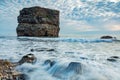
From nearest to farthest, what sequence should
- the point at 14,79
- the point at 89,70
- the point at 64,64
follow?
the point at 14,79, the point at 89,70, the point at 64,64

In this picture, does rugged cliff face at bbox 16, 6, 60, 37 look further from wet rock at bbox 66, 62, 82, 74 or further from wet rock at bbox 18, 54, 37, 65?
wet rock at bbox 66, 62, 82, 74

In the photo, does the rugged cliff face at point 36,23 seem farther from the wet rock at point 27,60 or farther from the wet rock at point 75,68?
the wet rock at point 75,68

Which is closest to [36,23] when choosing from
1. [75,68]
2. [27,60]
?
[27,60]

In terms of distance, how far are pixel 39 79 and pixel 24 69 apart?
156cm

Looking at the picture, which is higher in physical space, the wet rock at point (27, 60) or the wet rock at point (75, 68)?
the wet rock at point (75, 68)

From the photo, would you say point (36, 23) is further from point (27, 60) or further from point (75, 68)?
point (75, 68)

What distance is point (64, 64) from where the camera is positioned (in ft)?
27.5

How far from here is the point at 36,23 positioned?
2938 inches

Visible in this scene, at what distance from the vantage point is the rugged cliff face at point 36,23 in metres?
73.2

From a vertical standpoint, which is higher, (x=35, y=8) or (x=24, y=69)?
(x=35, y=8)

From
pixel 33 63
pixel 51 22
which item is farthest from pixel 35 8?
pixel 33 63

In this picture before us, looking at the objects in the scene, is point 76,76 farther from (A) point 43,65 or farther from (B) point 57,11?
(B) point 57,11

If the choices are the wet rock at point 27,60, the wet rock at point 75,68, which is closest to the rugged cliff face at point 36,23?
the wet rock at point 27,60

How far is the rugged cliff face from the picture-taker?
240 feet
